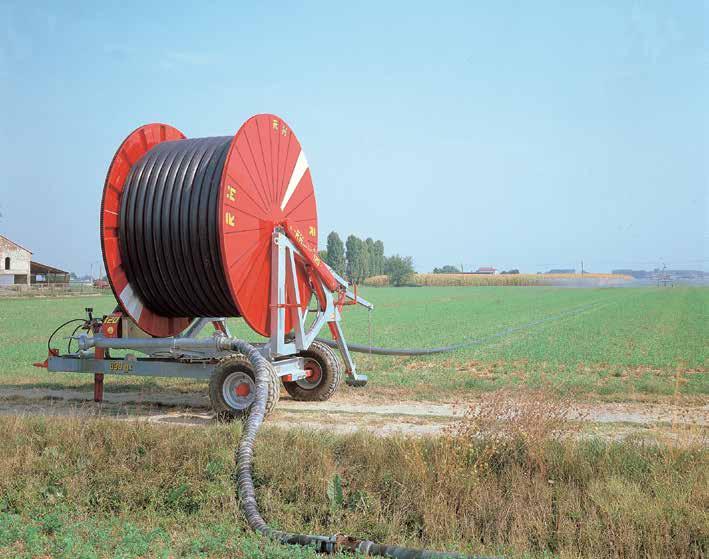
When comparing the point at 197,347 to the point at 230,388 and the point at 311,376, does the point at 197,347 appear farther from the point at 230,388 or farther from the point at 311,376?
the point at 311,376

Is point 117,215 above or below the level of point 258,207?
below

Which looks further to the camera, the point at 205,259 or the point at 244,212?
the point at 244,212

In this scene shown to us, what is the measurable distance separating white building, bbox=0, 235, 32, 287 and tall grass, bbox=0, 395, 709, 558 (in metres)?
60.9

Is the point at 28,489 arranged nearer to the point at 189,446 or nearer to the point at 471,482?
the point at 189,446

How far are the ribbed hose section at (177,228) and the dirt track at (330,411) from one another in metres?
1.78

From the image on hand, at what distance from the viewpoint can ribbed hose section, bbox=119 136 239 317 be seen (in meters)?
10.8

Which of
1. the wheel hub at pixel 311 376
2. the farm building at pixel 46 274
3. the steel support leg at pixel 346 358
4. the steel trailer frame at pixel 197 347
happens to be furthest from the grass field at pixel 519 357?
the farm building at pixel 46 274

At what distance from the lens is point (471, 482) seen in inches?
275

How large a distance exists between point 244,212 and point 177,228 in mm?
1059

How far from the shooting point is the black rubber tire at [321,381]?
A: 41.3 feet

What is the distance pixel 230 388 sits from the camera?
1066 centimetres

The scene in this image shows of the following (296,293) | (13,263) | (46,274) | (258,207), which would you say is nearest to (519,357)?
(296,293)

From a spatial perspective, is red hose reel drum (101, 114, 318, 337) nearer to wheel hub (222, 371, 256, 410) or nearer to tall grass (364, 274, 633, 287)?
wheel hub (222, 371, 256, 410)

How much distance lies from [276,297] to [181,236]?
5.88ft
